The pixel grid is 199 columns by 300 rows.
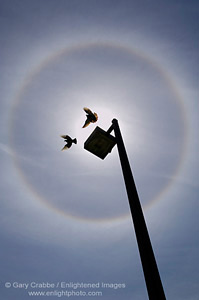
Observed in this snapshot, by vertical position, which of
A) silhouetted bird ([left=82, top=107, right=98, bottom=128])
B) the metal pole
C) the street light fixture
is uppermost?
silhouetted bird ([left=82, top=107, right=98, bottom=128])

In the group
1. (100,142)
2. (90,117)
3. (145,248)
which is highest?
(90,117)

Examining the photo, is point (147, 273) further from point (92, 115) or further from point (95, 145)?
point (92, 115)

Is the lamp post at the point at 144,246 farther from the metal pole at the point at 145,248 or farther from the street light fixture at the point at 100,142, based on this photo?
the street light fixture at the point at 100,142

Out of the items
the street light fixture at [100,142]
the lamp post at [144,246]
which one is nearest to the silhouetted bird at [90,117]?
the street light fixture at [100,142]

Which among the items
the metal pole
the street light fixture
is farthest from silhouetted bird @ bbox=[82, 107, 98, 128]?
the metal pole

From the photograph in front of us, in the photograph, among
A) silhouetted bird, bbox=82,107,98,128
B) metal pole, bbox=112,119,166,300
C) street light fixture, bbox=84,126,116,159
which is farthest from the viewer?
silhouetted bird, bbox=82,107,98,128

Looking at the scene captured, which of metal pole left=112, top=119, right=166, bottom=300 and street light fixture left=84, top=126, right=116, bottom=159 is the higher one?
street light fixture left=84, top=126, right=116, bottom=159

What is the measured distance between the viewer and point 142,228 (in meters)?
2.66

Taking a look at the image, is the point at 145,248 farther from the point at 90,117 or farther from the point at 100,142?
the point at 90,117

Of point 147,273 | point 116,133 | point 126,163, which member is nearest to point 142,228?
point 147,273

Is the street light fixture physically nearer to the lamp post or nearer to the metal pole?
the lamp post

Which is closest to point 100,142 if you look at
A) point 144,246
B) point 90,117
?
point 90,117

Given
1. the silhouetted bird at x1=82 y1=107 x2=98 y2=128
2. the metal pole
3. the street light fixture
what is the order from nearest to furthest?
1. the metal pole
2. the street light fixture
3. the silhouetted bird at x1=82 y1=107 x2=98 y2=128

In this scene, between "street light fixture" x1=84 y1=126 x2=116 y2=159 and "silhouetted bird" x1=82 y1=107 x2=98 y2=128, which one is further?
"silhouetted bird" x1=82 y1=107 x2=98 y2=128
